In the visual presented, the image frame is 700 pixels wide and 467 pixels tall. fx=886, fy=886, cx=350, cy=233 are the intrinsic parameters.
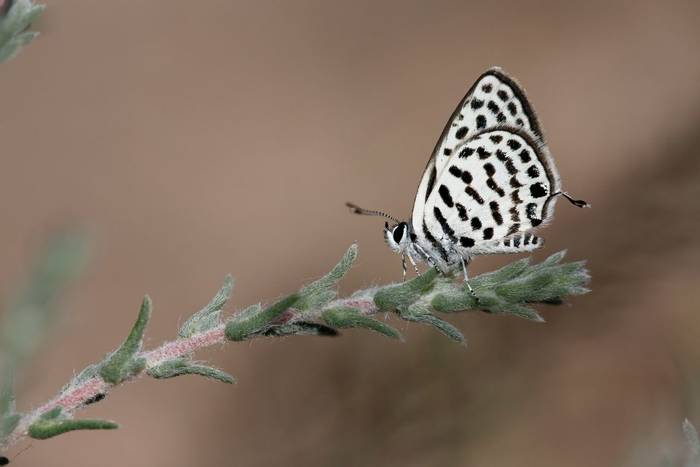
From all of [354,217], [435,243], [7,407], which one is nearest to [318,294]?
[7,407]

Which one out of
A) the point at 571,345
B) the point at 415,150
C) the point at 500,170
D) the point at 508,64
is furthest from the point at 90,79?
the point at 500,170

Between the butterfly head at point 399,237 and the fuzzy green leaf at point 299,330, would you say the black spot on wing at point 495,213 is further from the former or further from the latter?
the fuzzy green leaf at point 299,330

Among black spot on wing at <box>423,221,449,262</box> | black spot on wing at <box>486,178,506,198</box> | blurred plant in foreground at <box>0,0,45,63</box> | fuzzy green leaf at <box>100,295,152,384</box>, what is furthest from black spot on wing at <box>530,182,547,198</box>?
blurred plant in foreground at <box>0,0,45,63</box>

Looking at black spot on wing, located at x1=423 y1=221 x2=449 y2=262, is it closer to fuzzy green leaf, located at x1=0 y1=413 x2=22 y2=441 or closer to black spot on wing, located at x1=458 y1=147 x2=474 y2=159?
black spot on wing, located at x1=458 y1=147 x2=474 y2=159

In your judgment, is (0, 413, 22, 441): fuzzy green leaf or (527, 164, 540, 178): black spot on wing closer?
(0, 413, 22, 441): fuzzy green leaf

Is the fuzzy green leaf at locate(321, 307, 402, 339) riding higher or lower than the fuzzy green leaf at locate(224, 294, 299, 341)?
lower

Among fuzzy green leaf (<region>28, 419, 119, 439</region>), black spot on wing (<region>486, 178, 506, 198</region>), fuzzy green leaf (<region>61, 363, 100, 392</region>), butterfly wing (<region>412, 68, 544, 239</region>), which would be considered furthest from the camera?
black spot on wing (<region>486, 178, 506, 198</region>)

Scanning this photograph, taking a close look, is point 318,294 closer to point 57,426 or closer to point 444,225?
point 57,426

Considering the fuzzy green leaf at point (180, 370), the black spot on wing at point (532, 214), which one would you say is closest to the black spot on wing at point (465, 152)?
the black spot on wing at point (532, 214)
